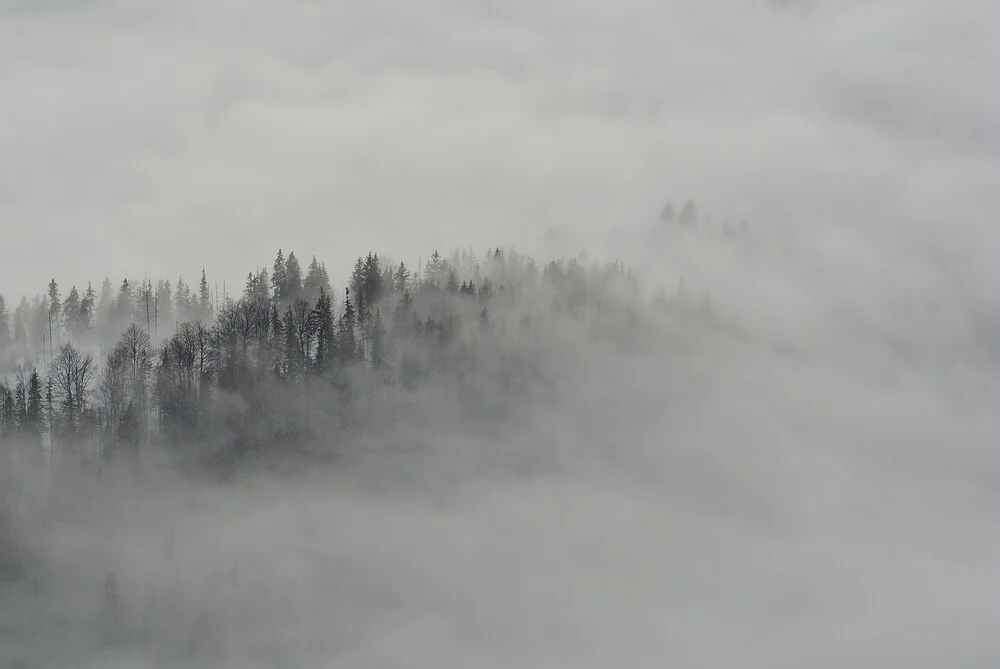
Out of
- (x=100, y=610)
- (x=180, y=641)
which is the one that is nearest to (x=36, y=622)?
(x=100, y=610)

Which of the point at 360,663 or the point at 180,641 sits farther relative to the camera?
the point at 360,663

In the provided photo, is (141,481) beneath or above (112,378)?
beneath

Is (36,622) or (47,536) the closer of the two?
(36,622)

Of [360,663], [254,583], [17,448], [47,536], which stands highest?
[17,448]

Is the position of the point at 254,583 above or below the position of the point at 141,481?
below

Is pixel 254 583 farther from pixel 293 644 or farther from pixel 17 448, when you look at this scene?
pixel 17 448

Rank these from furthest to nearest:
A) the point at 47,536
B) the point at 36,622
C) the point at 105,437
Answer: the point at 105,437 < the point at 47,536 < the point at 36,622

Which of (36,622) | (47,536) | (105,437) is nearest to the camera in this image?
(36,622)

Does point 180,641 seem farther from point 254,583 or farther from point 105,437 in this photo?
point 105,437

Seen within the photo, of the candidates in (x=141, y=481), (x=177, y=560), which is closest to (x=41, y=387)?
(x=141, y=481)
